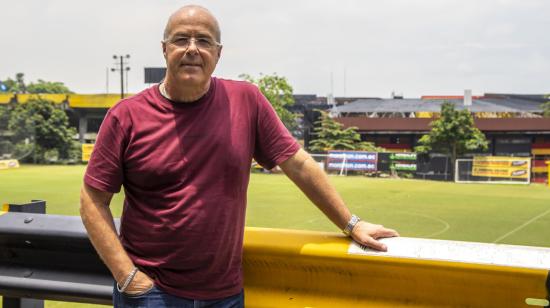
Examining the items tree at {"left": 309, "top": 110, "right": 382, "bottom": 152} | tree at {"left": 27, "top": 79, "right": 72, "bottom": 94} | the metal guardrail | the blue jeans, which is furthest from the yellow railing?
tree at {"left": 27, "top": 79, "right": 72, "bottom": 94}

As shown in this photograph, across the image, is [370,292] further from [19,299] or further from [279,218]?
[279,218]

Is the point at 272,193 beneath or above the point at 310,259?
beneath

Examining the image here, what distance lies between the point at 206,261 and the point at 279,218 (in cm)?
1069

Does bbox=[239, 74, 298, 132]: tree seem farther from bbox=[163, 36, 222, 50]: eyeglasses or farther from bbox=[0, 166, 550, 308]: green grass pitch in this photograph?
bbox=[163, 36, 222, 50]: eyeglasses

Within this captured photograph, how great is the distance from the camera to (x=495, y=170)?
30453 millimetres

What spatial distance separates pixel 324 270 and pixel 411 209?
1309 cm

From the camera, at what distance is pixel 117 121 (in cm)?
229

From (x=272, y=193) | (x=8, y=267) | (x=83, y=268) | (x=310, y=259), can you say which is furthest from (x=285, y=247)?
(x=272, y=193)

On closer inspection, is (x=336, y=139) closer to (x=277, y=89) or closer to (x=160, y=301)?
(x=277, y=89)

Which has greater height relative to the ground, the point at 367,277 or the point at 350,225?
the point at 350,225

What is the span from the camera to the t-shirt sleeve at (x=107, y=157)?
228cm

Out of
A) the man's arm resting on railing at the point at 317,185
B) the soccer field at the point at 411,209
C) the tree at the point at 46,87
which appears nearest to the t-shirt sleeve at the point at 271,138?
the man's arm resting on railing at the point at 317,185

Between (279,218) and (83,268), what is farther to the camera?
(279,218)

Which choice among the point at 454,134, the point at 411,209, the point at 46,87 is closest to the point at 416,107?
the point at 454,134
